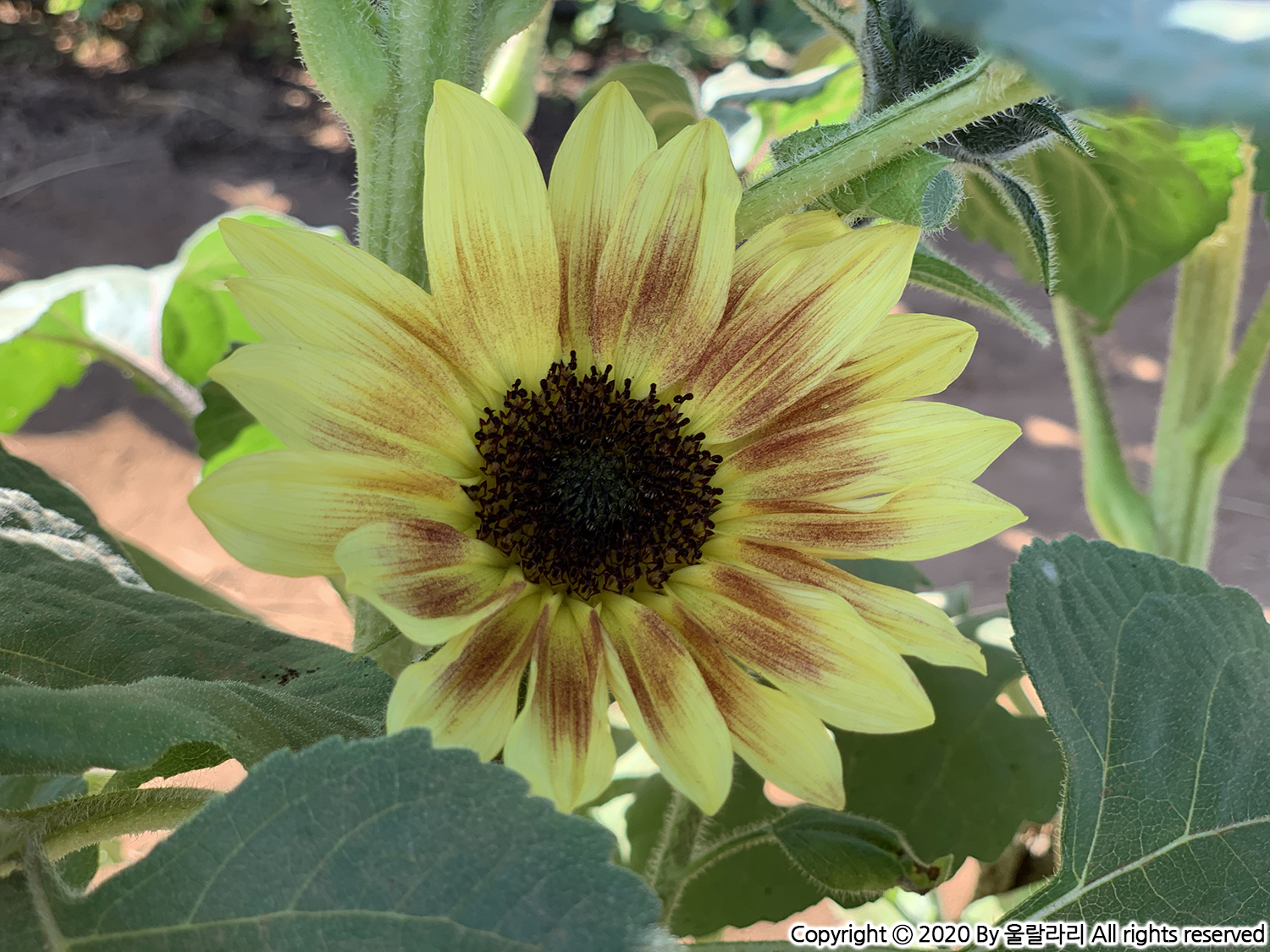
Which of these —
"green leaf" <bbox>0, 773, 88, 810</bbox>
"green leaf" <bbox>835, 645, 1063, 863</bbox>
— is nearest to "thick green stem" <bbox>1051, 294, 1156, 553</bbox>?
"green leaf" <bbox>835, 645, 1063, 863</bbox>

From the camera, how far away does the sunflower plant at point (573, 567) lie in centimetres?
25

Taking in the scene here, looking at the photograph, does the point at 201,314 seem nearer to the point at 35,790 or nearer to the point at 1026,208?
the point at 35,790

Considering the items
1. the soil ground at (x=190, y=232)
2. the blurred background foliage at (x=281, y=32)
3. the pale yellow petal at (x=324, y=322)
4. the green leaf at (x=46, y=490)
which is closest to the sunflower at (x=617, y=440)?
the pale yellow petal at (x=324, y=322)

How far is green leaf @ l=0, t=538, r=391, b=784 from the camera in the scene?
26 centimetres

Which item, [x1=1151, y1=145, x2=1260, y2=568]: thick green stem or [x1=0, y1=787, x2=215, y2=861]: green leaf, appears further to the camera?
[x1=1151, y1=145, x2=1260, y2=568]: thick green stem

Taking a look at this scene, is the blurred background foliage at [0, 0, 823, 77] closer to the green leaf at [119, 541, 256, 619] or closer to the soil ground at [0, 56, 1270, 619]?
the soil ground at [0, 56, 1270, 619]

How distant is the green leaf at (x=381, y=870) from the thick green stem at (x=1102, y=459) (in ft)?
2.04

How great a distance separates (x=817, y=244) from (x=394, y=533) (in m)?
0.17

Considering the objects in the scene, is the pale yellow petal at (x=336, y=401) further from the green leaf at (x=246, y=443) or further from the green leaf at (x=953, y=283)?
the green leaf at (x=246, y=443)

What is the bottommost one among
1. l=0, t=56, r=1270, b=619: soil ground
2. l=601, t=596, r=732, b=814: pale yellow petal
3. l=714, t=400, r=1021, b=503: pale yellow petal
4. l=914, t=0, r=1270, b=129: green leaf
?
l=0, t=56, r=1270, b=619: soil ground

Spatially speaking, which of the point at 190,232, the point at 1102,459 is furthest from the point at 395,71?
the point at 190,232

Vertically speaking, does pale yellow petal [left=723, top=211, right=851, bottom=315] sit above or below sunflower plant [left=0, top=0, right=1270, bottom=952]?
above

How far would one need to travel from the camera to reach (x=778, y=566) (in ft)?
1.19

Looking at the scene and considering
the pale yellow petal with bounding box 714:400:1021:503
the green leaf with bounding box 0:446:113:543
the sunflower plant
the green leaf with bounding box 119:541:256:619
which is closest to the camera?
the sunflower plant
